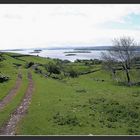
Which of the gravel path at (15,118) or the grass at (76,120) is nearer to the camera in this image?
the gravel path at (15,118)

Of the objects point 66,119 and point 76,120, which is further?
point 66,119

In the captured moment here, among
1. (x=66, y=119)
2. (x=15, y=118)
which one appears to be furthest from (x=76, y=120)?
(x=15, y=118)

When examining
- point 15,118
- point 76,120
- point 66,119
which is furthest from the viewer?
point 15,118

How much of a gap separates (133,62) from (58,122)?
54669 mm

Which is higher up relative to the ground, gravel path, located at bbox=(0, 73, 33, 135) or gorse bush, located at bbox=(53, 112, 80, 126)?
gravel path, located at bbox=(0, 73, 33, 135)

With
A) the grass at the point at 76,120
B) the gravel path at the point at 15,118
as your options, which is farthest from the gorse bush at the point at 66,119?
the gravel path at the point at 15,118

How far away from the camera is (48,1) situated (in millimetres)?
10227

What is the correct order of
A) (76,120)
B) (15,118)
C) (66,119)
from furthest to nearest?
1. (15,118)
2. (66,119)
3. (76,120)

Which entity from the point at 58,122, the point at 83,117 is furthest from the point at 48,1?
the point at 83,117

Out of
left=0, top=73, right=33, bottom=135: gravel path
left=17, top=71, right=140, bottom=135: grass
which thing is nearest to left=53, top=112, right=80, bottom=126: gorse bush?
left=17, top=71, right=140, bottom=135: grass

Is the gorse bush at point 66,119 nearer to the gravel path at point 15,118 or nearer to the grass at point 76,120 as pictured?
the grass at point 76,120

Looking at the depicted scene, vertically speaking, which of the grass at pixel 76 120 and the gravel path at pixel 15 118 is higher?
the gravel path at pixel 15 118

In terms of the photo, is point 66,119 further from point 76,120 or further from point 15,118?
point 15,118

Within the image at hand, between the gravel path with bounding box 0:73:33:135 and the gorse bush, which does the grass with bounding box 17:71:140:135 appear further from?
the gravel path with bounding box 0:73:33:135
